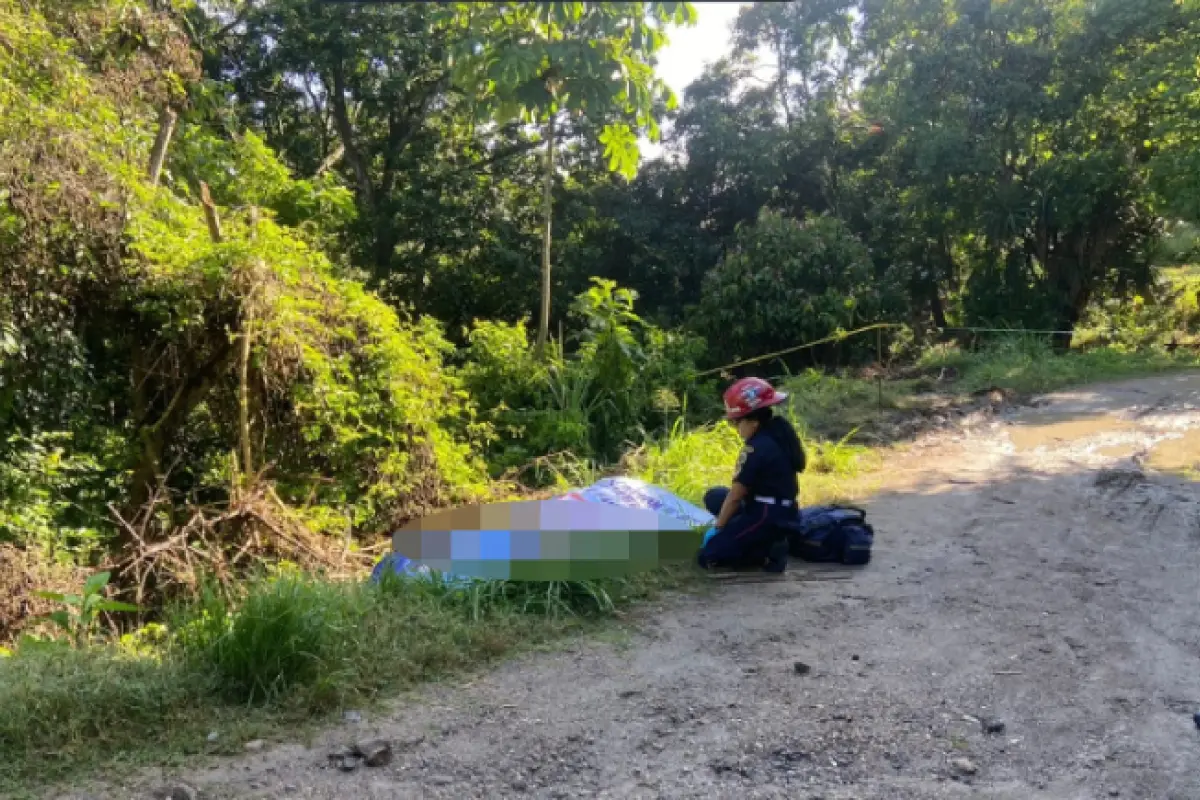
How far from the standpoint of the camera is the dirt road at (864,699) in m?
2.86

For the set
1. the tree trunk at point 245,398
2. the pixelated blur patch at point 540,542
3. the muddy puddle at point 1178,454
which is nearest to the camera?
the pixelated blur patch at point 540,542

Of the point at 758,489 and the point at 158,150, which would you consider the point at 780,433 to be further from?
the point at 158,150

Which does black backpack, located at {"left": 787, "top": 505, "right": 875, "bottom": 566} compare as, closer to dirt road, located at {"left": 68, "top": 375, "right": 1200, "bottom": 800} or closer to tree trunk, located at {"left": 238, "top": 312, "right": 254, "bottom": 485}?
dirt road, located at {"left": 68, "top": 375, "right": 1200, "bottom": 800}

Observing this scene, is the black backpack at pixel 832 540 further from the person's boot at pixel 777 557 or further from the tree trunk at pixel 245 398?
the tree trunk at pixel 245 398

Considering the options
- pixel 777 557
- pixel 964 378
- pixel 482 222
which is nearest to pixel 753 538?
pixel 777 557

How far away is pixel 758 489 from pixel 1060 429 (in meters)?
6.40

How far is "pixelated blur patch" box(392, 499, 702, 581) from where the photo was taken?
434 centimetres

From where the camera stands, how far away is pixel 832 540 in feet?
16.9

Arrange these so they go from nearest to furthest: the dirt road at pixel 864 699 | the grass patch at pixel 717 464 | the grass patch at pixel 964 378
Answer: the dirt road at pixel 864 699 < the grass patch at pixel 717 464 < the grass patch at pixel 964 378

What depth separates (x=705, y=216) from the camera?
19.4 m

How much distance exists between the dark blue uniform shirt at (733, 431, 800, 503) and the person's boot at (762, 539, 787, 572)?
31 centimetres

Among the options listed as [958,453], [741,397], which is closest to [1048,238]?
[958,453]

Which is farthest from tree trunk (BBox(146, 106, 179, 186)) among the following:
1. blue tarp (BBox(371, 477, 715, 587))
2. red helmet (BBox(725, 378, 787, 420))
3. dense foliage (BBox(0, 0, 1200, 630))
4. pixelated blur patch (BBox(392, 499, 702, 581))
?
red helmet (BBox(725, 378, 787, 420))

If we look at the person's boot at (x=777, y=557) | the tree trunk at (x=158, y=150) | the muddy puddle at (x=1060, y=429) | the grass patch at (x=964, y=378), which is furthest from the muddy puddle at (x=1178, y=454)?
the tree trunk at (x=158, y=150)
